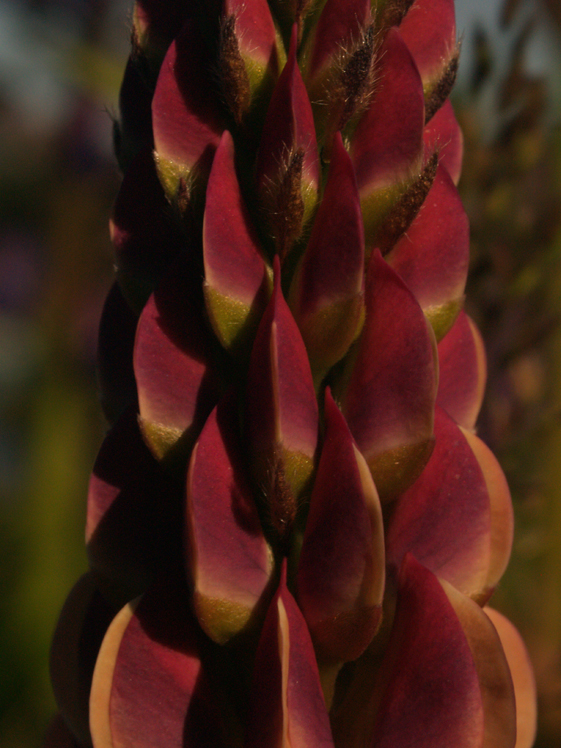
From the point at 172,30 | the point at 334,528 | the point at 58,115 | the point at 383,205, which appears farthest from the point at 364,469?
the point at 58,115

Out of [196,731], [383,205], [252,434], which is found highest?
[383,205]

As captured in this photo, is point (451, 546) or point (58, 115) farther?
point (58, 115)

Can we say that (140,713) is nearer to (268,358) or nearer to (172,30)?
(268,358)

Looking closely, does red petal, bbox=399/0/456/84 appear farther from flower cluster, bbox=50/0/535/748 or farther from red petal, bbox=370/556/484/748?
red petal, bbox=370/556/484/748

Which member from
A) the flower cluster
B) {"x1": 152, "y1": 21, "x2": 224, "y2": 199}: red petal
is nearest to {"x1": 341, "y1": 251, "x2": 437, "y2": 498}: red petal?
the flower cluster

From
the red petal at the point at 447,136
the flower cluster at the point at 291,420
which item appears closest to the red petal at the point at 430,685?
the flower cluster at the point at 291,420

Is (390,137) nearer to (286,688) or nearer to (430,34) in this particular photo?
(430,34)
